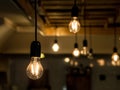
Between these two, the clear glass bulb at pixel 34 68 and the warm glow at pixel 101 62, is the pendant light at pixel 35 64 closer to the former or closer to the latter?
the clear glass bulb at pixel 34 68

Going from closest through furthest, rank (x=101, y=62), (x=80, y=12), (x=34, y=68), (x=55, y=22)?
(x=34, y=68) → (x=80, y=12) → (x=55, y=22) → (x=101, y=62)

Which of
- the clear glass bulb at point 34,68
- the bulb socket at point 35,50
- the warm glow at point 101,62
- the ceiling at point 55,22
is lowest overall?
the clear glass bulb at point 34,68

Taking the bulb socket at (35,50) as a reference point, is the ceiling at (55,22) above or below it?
above

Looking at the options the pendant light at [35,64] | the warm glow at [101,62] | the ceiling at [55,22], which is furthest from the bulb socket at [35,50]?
the warm glow at [101,62]

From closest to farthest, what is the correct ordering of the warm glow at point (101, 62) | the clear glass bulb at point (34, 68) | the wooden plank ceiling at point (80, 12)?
the clear glass bulb at point (34, 68) → the wooden plank ceiling at point (80, 12) → the warm glow at point (101, 62)

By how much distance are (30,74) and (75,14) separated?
76 cm

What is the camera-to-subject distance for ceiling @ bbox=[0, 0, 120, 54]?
435 cm

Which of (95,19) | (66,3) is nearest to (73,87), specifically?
(95,19)

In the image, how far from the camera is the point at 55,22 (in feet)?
20.8

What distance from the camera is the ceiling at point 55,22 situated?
4.35 meters

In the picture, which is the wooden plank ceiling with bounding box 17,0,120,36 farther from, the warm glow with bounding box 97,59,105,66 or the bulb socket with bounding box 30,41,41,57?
the warm glow with bounding box 97,59,105,66

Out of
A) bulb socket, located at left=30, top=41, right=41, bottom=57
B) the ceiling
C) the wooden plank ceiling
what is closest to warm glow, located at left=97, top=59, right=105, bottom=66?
the ceiling

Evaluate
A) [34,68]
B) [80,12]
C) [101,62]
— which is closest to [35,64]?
[34,68]

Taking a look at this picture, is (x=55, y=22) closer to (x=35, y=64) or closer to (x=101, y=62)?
(x=35, y=64)
